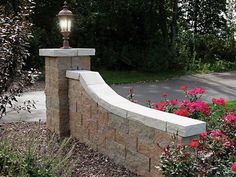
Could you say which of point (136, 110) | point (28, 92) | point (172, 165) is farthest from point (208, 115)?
point (28, 92)

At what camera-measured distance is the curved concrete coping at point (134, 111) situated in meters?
2.90

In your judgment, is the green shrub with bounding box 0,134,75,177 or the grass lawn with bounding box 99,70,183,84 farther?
the grass lawn with bounding box 99,70,183,84

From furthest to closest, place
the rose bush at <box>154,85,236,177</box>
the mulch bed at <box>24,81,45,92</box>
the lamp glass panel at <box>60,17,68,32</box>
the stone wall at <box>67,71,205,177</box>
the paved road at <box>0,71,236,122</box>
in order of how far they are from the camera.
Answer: the mulch bed at <box>24,81,45,92</box> < the paved road at <box>0,71,236,122</box> < the lamp glass panel at <box>60,17,68,32</box> < the stone wall at <box>67,71,205,177</box> < the rose bush at <box>154,85,236,177</box>

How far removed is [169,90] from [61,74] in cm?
561

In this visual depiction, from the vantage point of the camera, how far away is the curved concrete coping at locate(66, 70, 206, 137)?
2.90 meters

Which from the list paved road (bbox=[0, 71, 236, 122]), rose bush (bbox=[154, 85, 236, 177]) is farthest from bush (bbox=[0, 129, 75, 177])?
paved road (bbox=[0, 71, 236, 122])

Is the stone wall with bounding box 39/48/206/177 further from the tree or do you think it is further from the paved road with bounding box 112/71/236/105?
the paved road with bounding box 112/71/236/105

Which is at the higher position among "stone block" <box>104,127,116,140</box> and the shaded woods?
the shaded woods

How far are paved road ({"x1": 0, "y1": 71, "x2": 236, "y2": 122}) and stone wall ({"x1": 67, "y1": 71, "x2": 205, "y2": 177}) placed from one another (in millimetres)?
1811

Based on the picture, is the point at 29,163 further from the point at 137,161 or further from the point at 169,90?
the point at 169,90

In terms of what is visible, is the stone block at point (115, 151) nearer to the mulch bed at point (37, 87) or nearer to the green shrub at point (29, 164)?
the green shrub at point (29, 164)

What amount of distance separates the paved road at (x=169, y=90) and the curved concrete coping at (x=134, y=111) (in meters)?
2.08

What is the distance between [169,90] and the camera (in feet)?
32.8

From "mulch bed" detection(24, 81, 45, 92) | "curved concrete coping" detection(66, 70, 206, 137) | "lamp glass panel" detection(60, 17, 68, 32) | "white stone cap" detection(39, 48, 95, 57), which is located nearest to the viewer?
"curved concrete coping" detection(66, 70, 206, 137)
